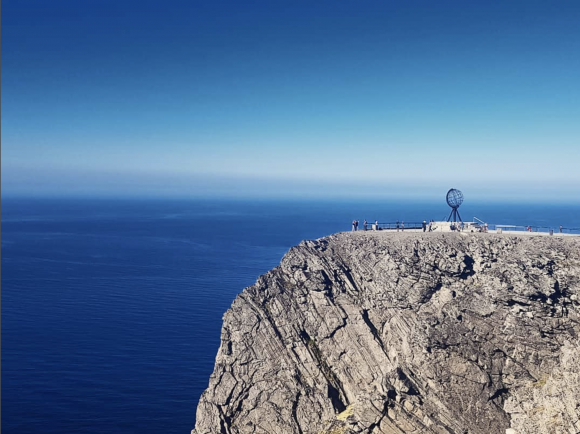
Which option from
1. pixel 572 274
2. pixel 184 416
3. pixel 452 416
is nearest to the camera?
pixel 452 416

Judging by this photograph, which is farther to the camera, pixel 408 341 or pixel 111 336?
pixel 111 336

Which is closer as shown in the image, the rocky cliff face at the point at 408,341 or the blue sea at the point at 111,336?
the rocky cliff face at the point at 408,341

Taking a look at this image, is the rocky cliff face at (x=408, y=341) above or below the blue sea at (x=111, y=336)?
above

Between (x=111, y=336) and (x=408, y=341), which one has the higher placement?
(x=408, y=341)

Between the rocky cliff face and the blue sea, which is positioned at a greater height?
the rocky cliff face

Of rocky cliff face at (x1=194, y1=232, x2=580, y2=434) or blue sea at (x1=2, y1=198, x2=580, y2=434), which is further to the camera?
blue sea at (x1=2, y1=198, x2=580, y2=434)

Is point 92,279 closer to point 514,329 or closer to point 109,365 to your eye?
point 109,365

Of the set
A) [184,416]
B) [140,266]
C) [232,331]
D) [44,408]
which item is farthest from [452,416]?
[140,266]

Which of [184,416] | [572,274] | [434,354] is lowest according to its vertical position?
[184,416]
